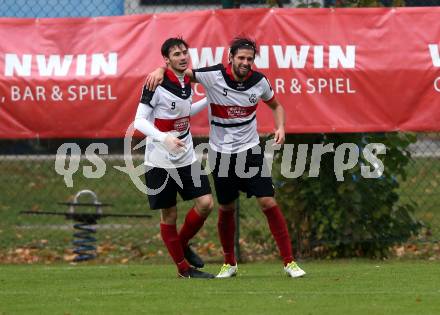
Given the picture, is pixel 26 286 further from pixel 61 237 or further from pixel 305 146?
pixel 61 237

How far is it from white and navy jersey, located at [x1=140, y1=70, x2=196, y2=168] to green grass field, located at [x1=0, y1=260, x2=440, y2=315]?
3.31ft

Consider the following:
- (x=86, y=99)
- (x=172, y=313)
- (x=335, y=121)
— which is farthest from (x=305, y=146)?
(x=172, y=313)

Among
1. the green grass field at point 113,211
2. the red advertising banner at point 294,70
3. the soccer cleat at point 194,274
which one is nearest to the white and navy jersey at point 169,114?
the soccer cleat at point 194,274

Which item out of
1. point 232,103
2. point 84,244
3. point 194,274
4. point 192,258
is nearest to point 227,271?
point 194,274

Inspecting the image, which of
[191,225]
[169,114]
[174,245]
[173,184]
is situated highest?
[169,114]

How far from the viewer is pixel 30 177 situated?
755 inches

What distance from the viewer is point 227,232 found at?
403 inches

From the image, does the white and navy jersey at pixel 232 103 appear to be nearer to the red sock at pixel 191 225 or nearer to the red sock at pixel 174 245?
the red sock at pixel 191 225

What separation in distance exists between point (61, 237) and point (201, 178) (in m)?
5.08

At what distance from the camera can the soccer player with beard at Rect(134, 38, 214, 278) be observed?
9750 mm

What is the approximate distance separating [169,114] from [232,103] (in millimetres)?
532

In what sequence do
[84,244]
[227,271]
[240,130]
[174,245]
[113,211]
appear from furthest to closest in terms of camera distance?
1. [113,211]
2. [84,244]
3. [227,271]
4. [174,245]
5. [240,130]

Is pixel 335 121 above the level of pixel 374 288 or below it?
above

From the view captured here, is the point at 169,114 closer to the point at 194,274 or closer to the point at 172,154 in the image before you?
the point at 172,154
